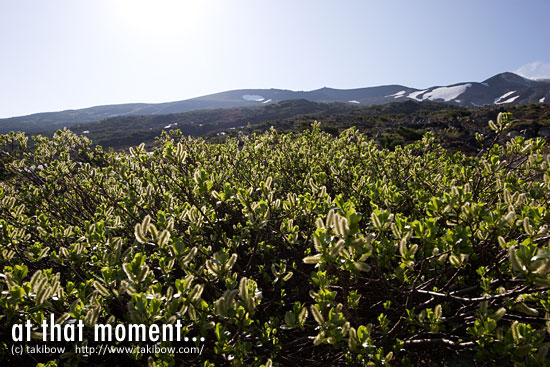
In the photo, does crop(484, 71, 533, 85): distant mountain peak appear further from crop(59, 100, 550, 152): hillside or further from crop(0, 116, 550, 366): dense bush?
crop(0, 116, 550, 366): dense bush

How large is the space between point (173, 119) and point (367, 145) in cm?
6246

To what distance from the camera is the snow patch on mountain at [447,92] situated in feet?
273

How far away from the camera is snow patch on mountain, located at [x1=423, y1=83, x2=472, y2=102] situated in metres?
83.3

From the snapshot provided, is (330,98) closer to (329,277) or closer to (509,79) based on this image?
(509,79)

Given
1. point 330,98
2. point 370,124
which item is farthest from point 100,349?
point 330,98

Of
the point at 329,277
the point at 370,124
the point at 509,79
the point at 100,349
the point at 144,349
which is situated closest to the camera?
the point at 144,349

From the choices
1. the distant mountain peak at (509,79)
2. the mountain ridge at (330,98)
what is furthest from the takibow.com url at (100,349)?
the distant mountain peak at (509,79)

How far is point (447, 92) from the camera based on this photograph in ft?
288

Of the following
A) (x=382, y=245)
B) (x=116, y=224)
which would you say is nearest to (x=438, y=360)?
(x=382, y=245)

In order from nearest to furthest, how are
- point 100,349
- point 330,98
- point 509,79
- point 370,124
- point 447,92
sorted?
point 100,349 → point 370,124 → point 447,92 → point 509,79 → point 330,98

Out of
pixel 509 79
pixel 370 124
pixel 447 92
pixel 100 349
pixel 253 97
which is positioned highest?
pixel 253 97

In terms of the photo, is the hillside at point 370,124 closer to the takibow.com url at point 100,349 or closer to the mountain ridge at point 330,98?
the takibow.com url at point 100,349

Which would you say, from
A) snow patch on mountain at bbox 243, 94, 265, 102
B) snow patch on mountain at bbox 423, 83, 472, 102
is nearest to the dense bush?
snow patch on mountain at bbox 423, 83, 472, 102

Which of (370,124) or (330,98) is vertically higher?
(330,98)
